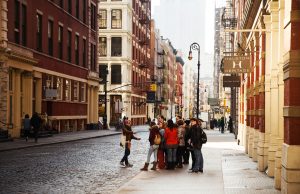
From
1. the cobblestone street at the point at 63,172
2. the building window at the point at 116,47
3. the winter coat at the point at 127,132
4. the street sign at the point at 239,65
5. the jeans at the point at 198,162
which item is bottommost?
the cobblestone street at the point at 63,172

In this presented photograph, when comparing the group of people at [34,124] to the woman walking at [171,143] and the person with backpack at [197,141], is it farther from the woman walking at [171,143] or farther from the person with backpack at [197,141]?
the person with backpack at [197,141]

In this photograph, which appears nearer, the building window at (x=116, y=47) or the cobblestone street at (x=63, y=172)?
the cobblestone street at (x=63, y=172)

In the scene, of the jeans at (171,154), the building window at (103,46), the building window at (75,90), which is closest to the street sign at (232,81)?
the jeans at (171,154)

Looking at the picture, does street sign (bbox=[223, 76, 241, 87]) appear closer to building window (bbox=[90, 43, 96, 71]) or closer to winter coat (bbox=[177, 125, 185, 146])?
winter coat (bbox=[177, 125, 185, 146])

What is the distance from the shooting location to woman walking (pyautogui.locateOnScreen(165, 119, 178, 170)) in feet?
66.8

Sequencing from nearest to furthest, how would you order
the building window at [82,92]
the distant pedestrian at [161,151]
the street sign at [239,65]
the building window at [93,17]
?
the distant pedestrian at [161,151] < the street sign at [239,65] < the building window at [82,92] < the building window at [93,17]

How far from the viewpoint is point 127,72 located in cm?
8262

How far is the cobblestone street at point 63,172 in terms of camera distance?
14891 mm

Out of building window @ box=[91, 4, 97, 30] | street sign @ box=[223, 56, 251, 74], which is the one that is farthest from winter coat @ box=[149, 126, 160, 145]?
building window @ box=[91, 4, 97, 30]

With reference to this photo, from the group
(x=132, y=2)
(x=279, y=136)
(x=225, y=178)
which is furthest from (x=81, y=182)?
(x=132, y=2)

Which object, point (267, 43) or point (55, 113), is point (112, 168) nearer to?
point (267, 43)

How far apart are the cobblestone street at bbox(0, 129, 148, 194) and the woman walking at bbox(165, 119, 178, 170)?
1.20m

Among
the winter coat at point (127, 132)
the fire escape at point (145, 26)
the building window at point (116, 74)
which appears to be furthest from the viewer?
the fire escape at point (145, 26)

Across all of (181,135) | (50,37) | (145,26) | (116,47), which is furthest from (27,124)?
(145,26)
